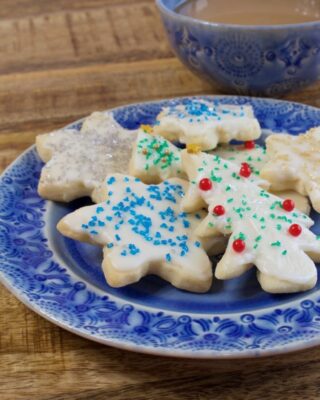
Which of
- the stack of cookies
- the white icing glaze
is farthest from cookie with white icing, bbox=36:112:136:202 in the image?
the white icing glaze

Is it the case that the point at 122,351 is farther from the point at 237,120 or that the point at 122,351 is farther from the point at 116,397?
the point at 237,120

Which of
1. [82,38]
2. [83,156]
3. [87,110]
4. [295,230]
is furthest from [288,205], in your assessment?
[82,38]

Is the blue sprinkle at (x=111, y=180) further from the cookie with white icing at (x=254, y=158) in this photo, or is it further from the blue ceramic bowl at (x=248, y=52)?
the blue ceramic bowl at (x=248, y=52)

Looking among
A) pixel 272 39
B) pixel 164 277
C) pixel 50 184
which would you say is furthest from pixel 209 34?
pixel 164 277

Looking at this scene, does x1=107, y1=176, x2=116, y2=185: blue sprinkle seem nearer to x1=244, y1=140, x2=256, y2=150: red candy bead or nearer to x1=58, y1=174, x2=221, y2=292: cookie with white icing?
x1=58, y1=174, x2=221, y2=292: cookie with white icing

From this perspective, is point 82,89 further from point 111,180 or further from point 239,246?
point 239,246
